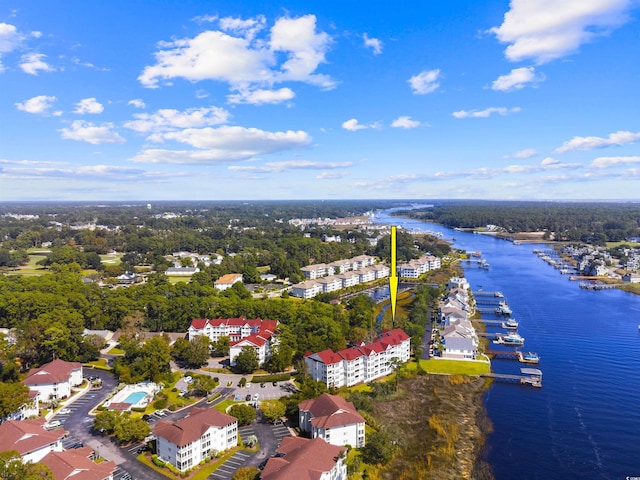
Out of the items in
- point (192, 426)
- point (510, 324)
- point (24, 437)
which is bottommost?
point (510, 324)

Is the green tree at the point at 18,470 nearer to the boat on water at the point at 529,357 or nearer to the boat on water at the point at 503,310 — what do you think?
the boat on water at the point at 529,357

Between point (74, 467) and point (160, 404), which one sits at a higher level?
point (74, 467)

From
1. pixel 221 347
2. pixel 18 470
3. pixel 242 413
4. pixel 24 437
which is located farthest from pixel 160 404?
pixel 18 470

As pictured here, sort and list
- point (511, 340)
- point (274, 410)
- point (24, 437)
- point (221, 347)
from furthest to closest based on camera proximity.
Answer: point (511, 340), point (221, 347), point (274, 410), point (24, 437)

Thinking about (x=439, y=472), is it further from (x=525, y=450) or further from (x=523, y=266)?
(x=523, y=266)

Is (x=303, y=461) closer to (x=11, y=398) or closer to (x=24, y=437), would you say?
(x=24, y=437)

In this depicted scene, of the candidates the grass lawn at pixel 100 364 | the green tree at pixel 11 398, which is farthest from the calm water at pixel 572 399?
the grass lawn at pixel 100 364

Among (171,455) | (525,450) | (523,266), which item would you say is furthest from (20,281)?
(523,266)
